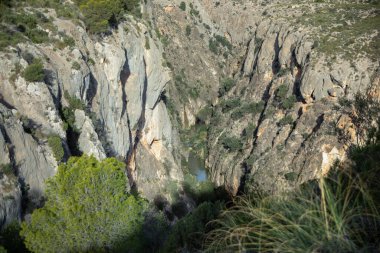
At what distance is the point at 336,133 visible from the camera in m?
42.1

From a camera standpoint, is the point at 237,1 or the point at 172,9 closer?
the point at 172,9

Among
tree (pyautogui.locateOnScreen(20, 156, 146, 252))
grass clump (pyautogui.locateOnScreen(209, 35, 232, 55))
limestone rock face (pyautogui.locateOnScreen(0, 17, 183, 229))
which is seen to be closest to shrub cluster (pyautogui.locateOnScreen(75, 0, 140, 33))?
limestone rock face (pyautogui.locateOnScreen(0, 17, 183, 229))

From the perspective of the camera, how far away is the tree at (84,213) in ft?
40.7

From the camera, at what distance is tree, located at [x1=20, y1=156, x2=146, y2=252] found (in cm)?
1239

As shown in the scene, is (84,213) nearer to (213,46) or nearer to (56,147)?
(56,147)

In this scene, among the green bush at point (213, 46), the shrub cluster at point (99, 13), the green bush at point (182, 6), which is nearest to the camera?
the shrub cluster at point (99, 13)

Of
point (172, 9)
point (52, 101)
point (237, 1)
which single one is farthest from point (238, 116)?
point (52, 101)

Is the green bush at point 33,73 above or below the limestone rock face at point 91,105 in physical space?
above

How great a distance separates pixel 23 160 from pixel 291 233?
14.8 meters

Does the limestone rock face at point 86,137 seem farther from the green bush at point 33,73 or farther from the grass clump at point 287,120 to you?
the grass clump at point 287,120

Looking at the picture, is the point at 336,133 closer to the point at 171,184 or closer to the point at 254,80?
the point at 171,184

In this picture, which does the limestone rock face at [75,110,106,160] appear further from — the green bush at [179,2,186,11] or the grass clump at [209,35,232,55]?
the green bush at [179,2,186,11]

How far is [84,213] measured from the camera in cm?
1295

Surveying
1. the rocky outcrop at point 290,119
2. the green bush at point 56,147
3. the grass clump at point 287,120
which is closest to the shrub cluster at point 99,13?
the green bush at point 56,147
